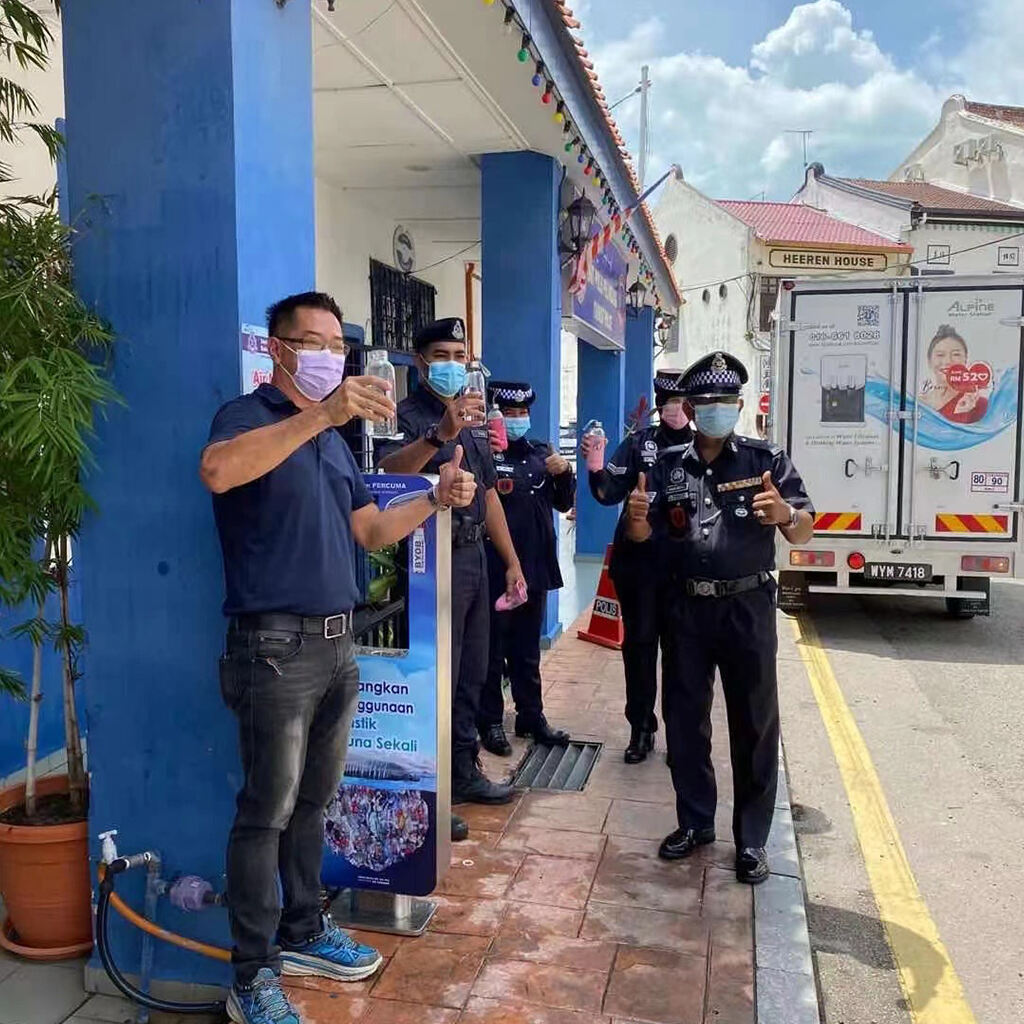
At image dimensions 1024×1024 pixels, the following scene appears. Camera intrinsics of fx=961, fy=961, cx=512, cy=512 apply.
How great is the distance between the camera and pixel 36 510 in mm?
2768

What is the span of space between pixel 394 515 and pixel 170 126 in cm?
125

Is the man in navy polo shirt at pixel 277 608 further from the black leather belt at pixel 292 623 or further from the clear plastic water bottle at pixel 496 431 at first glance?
the clear plastic water bottle at pixel 496 431

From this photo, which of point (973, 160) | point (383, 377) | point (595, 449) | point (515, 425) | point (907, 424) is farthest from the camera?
point (973, 160)

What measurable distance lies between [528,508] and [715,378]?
5.66ft

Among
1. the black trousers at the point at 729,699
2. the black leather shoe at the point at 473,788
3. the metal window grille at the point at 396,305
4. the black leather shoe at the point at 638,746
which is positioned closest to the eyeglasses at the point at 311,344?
the black trousers at the point at 729,699

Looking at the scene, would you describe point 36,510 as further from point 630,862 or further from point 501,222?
point 501,222

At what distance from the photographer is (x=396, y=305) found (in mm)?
9766

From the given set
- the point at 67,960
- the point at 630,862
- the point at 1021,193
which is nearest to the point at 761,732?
the point at 630,862

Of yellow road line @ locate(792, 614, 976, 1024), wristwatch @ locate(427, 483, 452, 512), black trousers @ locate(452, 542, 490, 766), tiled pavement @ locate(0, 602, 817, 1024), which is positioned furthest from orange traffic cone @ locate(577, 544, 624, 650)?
wristwatch @ locate(427, 483, 452, 512)

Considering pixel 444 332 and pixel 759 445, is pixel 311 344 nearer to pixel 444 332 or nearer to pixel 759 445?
pixel 444 332

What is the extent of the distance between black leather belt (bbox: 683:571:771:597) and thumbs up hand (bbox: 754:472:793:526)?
0.81 feet

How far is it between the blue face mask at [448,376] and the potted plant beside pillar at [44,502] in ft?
4.41

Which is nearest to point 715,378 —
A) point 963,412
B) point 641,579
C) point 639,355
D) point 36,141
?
point 641,579

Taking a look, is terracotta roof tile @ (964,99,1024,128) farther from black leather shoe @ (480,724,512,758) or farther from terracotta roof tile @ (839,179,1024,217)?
black leather shoe @ (480,724,512,758)
